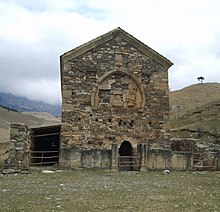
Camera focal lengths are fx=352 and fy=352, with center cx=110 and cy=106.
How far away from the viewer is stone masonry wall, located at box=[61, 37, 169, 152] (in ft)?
66.0

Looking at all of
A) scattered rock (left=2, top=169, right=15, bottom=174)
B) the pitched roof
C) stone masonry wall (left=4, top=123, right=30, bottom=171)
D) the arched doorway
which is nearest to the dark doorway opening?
the arched doorway

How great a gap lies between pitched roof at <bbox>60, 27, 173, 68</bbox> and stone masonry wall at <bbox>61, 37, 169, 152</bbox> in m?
0.23

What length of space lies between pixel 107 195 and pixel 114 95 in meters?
11.4

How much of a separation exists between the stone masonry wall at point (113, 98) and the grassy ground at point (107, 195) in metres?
7.07

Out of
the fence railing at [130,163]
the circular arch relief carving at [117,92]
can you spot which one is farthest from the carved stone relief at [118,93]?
the fence railing at [130,163]

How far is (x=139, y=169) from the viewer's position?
18.2 m

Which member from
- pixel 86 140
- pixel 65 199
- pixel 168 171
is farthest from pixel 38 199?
pixel 86 140

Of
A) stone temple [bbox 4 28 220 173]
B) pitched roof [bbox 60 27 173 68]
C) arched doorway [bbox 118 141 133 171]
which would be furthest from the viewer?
pitched roof [bbox 60 27 173 68]

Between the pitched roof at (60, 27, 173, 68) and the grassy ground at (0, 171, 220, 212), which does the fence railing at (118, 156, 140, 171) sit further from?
the pitched roof at (60, 27, 173, 68)

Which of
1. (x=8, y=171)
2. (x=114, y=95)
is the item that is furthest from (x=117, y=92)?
(x=8, y=171)

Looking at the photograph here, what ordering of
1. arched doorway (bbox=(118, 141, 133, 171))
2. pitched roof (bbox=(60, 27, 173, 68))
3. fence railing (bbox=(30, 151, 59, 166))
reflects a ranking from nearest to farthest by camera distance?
fence railing (bbox=(30, 151, 59, 166)), arched doorway (bbox=(118, 141, 133, 171)), pitched roof (bbox=(60, 27, 173, 68))

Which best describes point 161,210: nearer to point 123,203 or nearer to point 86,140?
point 123,203

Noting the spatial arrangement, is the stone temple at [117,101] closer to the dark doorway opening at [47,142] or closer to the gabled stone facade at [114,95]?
the gabled stone facade at [114,95]

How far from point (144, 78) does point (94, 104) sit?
11.7 feet
